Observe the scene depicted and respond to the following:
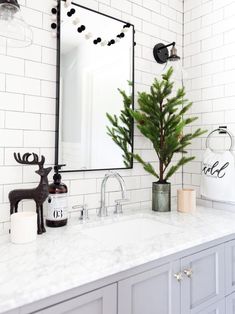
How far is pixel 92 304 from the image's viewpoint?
858 mm

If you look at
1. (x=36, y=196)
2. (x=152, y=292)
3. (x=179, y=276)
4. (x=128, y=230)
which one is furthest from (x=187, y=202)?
(x=36, y=196)

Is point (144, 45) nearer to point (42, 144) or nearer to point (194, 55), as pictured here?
point (194, 55)

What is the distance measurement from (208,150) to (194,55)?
74 cm

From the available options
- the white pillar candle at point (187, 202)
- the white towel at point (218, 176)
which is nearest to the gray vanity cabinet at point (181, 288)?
the white pillar candle at point (187, 202)

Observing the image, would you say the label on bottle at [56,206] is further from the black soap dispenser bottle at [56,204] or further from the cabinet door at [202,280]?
the cabinet door at [202,280]

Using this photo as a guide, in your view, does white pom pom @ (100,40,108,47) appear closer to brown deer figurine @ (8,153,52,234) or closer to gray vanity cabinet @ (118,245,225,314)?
brown deer figurine @ (8,153,52,234)

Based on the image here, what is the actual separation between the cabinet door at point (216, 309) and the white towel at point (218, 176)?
63 cm

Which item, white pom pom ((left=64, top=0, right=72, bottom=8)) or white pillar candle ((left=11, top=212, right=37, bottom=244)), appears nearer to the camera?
white pillar candle ((left=11, top=212, right=37, bottom=244))

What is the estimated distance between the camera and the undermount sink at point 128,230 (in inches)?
54.6

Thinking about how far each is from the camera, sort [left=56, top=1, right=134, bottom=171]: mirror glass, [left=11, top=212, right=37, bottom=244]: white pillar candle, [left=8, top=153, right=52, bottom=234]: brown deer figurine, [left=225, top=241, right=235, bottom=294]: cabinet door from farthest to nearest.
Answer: [left=56, top=1, right=134, bottom=171]: mirror glass, [left=225, top=241, right=235, bottom=294]: cabinet door, [left=8, top=153, right=52, bottom=234]: brown deer figurine, [left=11, top=212, right=37, bottom=244]: white pillar candle

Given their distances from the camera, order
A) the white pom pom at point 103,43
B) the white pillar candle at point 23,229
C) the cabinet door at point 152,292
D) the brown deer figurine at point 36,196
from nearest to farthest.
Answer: the cabinet door at point 152,292
the white pillar candle at point 23,229
the brown deer figurine at point 36,196
the white pom pom at point 103,43

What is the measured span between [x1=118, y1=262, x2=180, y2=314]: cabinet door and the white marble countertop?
7 cm

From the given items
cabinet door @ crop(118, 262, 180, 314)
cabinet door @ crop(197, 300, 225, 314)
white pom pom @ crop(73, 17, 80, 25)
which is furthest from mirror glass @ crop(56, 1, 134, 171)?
cabinet door @ crop(197, 300, 225, 314)

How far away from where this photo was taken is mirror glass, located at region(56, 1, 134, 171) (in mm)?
1436
